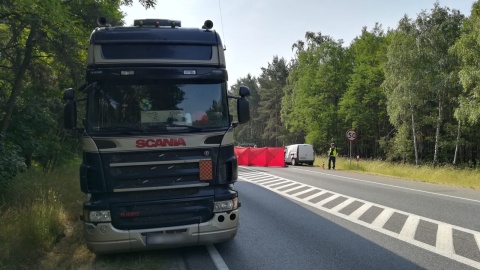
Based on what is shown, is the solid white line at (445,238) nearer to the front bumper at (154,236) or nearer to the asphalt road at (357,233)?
the asphalt road at (357,233)

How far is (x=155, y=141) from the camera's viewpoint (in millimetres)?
5496

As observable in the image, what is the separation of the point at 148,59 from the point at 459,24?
34.2 m

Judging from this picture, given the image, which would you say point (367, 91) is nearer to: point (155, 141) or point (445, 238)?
point (445, 238)

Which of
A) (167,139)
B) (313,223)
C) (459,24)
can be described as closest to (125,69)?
(167,139)

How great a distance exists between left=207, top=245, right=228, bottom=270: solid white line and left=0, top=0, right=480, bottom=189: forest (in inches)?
206

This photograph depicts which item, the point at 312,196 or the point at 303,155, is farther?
the point at 303,155

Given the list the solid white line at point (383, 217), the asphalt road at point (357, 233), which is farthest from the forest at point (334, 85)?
the solid white line at point (383, 217)

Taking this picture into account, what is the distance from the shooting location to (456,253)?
5746mm

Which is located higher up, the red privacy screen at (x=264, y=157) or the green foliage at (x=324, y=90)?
the green foliage at (x=324, y=90)

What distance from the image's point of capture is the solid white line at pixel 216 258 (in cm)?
539

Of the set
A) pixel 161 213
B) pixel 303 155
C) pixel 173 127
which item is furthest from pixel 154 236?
pixel 303 155

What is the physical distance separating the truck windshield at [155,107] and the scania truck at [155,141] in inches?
0.6

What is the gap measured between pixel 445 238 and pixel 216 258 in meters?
3.92

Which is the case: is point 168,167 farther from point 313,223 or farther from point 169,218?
point 313,223
